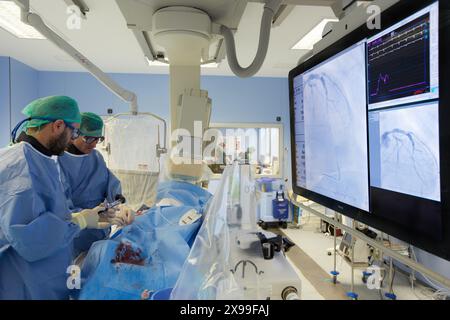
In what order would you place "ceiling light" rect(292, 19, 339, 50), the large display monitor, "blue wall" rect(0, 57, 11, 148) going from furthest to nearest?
"blue wall" rect(0, 57, 11, 148)
"ceiling light" rect(292, 19, 339, 50)
the large display monitor

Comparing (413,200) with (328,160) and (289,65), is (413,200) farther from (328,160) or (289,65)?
(289,65)

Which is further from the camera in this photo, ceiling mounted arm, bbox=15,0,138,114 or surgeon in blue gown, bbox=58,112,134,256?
surgeon in blue gown, bbox=58,112,134,256

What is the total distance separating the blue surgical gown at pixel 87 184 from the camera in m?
1.63

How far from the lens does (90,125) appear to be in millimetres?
1820

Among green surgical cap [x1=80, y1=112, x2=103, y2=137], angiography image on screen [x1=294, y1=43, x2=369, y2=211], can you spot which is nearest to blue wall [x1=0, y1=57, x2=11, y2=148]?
green surgical cap [x1=80, y1=112, x2=103, y2=137]

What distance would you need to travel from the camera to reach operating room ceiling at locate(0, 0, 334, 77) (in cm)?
245

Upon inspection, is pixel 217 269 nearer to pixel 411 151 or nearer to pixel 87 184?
pixel 411 151

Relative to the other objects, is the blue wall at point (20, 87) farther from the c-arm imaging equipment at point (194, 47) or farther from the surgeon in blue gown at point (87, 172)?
the c-arm imaging equipment at point (194, 47)

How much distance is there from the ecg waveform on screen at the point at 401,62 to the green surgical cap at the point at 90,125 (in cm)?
171

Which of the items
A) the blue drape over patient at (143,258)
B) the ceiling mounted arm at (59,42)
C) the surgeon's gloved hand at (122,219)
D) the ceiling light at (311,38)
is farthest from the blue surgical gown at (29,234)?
the ceiling light at (311,38)

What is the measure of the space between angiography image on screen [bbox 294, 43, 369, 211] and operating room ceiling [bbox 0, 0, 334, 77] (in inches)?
67.0

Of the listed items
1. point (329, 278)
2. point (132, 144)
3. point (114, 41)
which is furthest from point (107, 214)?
point (114, 41)

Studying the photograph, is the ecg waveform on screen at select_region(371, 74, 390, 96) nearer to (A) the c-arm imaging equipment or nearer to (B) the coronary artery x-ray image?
(B) the coronary artery x-ray image

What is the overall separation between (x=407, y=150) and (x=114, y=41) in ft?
11.2
